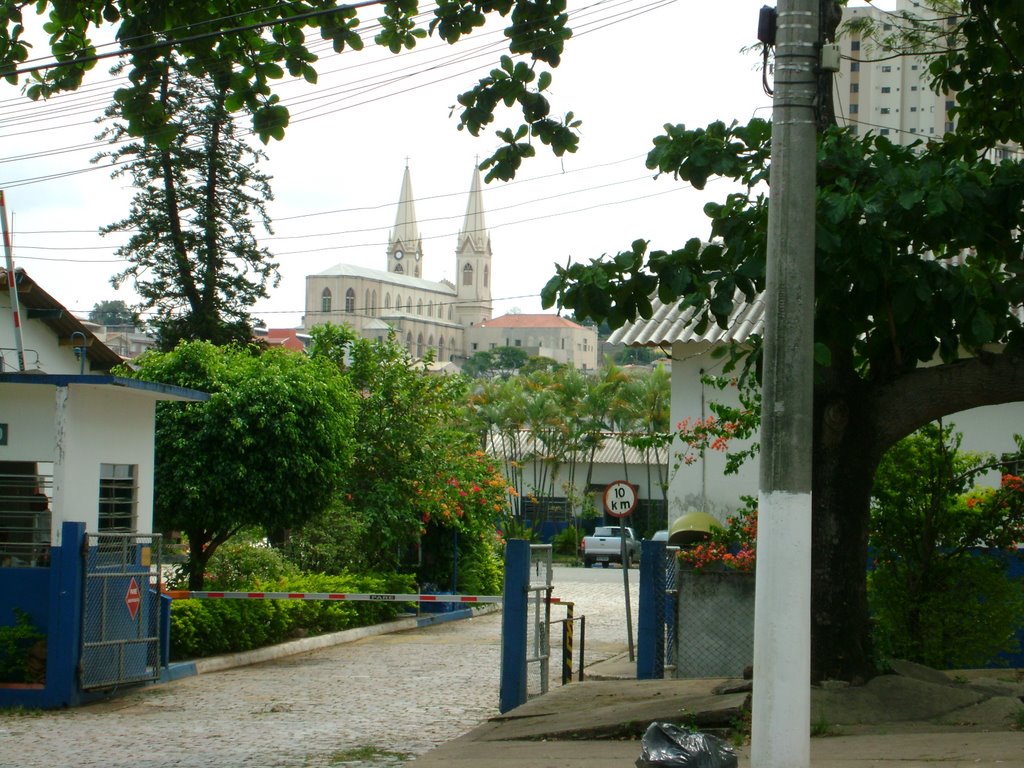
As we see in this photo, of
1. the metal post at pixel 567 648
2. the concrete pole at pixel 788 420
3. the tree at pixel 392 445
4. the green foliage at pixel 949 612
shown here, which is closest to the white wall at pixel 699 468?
the metal post at pixel 567 648

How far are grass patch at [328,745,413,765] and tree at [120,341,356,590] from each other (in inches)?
353

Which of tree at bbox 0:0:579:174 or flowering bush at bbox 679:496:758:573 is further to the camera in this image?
flowering bush at bbox 679:496:758:573

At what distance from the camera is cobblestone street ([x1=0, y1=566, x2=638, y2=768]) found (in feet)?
35.1

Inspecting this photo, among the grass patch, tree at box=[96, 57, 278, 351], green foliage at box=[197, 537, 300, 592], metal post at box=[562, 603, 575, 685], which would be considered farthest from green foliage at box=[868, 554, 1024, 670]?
tree at box=[96, 57, 278, 351]

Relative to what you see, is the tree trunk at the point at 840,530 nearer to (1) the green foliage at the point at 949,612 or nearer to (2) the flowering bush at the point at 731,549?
(1) the green foliage at the point at 949,612

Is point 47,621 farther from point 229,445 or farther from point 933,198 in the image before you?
point 933,198

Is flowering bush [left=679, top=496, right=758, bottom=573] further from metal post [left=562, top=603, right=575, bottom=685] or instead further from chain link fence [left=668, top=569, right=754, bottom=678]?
metal post [left=562, top=603, right=575, bottom=685]

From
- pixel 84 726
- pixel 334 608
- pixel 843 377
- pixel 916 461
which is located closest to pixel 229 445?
pixel 334 608

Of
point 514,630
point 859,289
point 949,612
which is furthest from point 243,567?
point 859,289

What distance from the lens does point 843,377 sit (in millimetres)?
9688

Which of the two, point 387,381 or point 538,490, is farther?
point 538,490

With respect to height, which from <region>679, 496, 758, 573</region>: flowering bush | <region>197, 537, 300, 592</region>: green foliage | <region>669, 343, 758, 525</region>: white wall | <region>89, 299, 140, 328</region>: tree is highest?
<region>89, 299, 140, 328</region>: tree

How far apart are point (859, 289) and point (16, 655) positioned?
1037 cm

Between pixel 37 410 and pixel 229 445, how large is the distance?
15.2 ft
